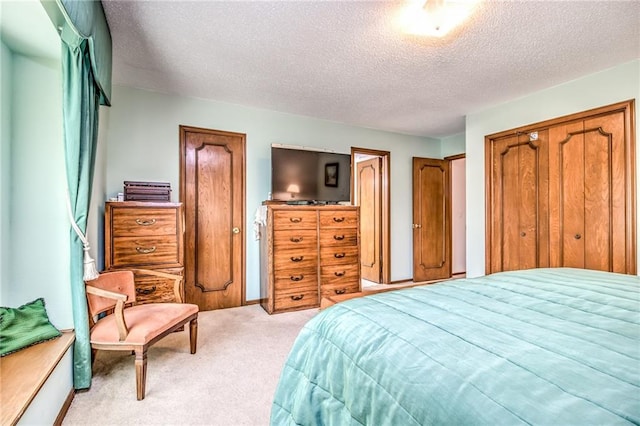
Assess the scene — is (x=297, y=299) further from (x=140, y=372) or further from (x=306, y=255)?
(x=140, y=372)

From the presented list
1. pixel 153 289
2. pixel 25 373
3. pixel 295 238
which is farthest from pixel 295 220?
pixel 25 373

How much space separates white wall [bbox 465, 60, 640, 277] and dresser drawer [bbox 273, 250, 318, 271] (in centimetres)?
213

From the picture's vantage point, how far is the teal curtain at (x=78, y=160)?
174 cm

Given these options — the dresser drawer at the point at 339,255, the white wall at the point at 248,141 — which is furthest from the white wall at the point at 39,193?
the dresser drawer at the point at 339,255

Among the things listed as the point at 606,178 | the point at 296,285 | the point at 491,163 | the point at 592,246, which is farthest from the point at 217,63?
the point at 592,246

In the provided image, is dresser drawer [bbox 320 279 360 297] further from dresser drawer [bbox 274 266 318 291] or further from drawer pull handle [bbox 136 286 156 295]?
drawer pull handle [bbox 136 286 156 295]

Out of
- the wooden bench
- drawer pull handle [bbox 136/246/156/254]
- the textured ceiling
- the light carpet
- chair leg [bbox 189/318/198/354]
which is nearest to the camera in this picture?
the wooden bench

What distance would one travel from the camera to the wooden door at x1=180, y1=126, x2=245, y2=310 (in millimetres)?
3469

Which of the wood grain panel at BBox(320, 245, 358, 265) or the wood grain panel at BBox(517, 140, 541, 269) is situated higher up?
the wood grain panel at BBox(517, 140, 541, 269)

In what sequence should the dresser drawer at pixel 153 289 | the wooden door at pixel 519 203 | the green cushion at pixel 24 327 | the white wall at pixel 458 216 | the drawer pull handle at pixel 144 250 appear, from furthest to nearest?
the white wall at pixel 458 216
the wooden door at pixel 519 203
the drawer pull handle at pixel 144 250
the dresser drawer at pixel 153 289
the green cushion at pixel 24 327

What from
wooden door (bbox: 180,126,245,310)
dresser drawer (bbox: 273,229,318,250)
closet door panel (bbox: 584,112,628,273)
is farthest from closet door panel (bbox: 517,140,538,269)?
wooden door (bbox: 180,126,245,310)

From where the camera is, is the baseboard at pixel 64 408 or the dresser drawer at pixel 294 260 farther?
the dresser drawer at pixel 294 260

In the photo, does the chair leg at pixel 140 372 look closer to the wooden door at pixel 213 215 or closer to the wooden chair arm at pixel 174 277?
the wooden chair arm at pixel 174 277

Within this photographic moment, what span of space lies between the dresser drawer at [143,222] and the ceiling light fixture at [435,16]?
240 cm
